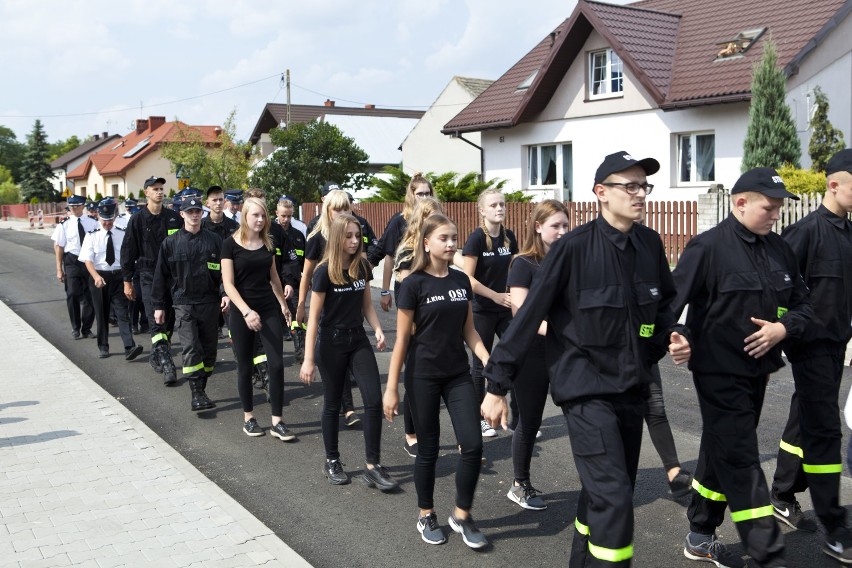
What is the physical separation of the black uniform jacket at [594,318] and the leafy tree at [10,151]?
141785 millimetres

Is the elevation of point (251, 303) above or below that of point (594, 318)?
below

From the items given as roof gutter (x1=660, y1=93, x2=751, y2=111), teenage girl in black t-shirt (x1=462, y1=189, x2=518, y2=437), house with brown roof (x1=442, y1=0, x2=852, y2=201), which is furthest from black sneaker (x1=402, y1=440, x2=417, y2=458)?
house with brown roof (x1=442, y1=0, x2=852, y2=201)

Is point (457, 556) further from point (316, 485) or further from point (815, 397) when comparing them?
point (815, 397)

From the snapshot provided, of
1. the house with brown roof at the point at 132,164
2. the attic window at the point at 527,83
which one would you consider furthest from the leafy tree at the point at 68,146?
the attic window at the point at 527,83

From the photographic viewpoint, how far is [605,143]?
86.9 feet

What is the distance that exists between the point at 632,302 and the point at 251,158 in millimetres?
38148

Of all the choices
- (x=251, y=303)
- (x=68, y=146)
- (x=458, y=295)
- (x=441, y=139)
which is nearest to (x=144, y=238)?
(x=251, y=303)

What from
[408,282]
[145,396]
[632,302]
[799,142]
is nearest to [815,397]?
[632,302]

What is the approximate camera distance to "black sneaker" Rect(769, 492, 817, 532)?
507 cm

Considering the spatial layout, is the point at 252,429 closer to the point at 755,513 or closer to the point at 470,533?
the point at 470,533

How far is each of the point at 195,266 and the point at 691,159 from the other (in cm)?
1863

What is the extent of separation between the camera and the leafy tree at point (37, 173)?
9431cm

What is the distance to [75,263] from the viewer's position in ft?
42.1

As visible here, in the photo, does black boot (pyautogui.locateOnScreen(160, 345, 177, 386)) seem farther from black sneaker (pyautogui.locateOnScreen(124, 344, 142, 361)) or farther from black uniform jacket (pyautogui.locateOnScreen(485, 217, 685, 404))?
black uniform jacket (pyautogui.locateOnScreen(485, 217, 685, 404))
